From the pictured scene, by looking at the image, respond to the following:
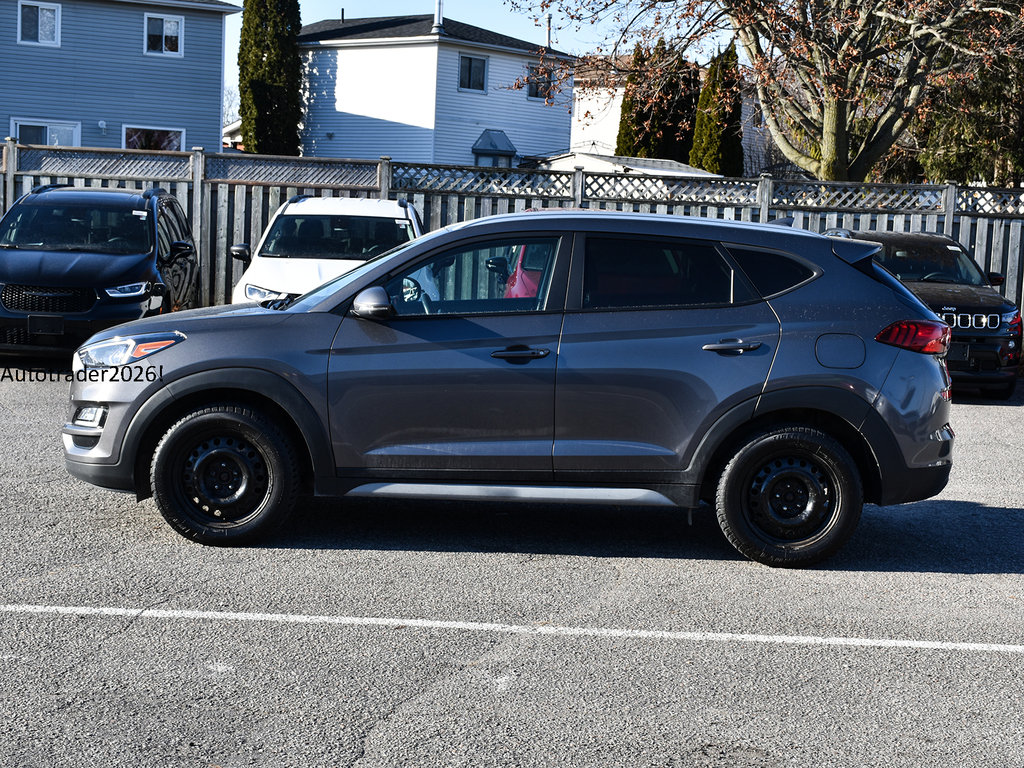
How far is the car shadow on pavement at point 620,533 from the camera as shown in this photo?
664 centimetres

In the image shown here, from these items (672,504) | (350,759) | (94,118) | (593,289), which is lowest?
(350,759)

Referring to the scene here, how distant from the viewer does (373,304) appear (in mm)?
6246

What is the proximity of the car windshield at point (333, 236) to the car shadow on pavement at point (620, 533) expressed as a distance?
6.21 m

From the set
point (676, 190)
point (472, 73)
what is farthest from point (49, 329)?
point (472, 73)

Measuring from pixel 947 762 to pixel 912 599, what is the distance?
1.99 metres

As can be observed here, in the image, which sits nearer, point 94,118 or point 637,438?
point 637,438

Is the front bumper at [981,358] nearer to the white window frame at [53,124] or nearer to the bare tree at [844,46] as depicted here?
the bare tree at [844,46]

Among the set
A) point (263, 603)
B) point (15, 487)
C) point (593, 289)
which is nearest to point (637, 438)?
point (593, 289)

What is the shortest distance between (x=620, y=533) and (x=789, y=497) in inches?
43.5

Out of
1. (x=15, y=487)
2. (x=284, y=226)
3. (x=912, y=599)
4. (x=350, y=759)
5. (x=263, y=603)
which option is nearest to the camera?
(x=350, y=759)

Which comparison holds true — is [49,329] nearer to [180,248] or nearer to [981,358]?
[180,248]

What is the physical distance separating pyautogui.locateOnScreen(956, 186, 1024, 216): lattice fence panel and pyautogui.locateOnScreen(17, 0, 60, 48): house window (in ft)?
83.1

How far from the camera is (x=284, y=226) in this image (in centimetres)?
1364

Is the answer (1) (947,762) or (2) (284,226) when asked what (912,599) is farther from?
(2) (284,226)
